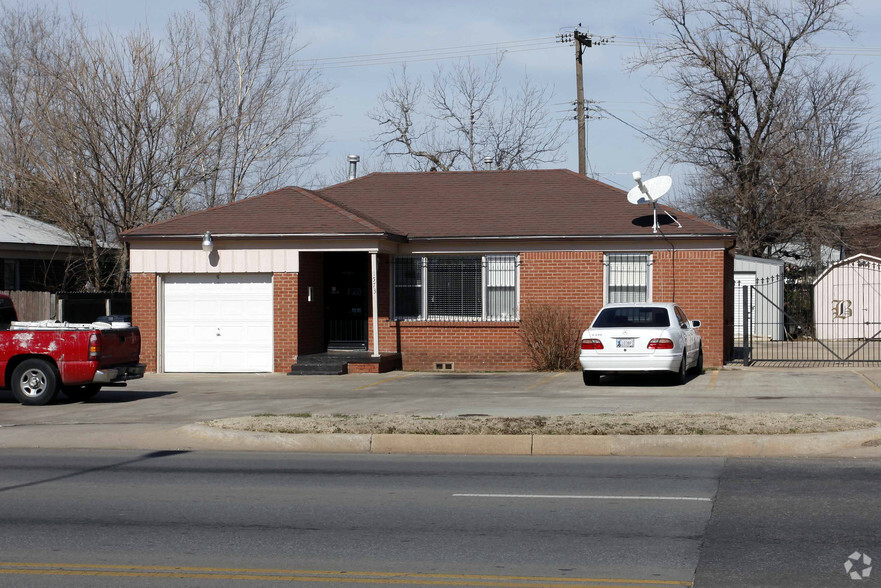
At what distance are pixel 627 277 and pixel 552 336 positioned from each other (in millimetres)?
2262

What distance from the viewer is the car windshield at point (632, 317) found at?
1939cm

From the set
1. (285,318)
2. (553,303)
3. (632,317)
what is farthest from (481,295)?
(632,317)

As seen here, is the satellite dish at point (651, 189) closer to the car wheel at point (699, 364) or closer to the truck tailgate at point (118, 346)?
the car wheel at point (699, 364)

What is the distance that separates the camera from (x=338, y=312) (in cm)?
2528

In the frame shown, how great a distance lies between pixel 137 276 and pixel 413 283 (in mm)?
6374

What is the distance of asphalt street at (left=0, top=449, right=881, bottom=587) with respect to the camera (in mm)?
6617

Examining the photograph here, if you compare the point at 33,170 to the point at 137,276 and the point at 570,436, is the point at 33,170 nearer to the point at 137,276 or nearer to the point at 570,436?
the point at 137,276

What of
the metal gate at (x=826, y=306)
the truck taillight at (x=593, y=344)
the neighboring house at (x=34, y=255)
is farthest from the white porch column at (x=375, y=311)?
the metal gate at (x=826, y=306)

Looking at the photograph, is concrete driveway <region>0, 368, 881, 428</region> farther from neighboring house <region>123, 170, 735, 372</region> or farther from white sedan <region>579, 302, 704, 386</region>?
neighboring house <region>123, 170, 735, 372</region>

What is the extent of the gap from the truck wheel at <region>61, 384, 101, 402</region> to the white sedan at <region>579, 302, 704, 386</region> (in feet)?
28.9

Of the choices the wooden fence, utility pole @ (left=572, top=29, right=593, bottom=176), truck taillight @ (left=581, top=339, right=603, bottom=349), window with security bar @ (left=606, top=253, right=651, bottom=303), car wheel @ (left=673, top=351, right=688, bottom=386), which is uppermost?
utility pole @ (left=572, top=29, right=593, bottom=176)

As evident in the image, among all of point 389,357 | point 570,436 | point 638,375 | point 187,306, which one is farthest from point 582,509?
point 187,306

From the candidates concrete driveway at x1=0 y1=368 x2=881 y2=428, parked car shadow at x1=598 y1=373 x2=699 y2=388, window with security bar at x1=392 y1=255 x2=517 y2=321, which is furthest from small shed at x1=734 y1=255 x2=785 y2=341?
parked car shadow at x1=598 y1=373 x2=699 y2=388

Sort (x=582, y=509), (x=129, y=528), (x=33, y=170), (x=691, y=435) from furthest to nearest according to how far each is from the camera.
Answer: (x=33, y=170) → (x=691, y=435) → (x=582, y=509) → (x=129, y=528)
